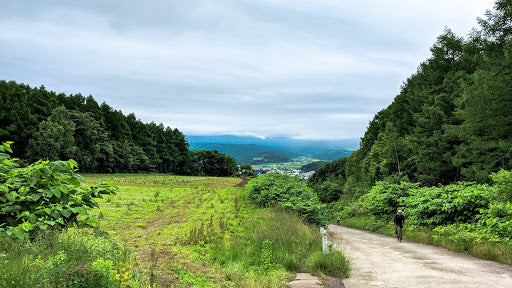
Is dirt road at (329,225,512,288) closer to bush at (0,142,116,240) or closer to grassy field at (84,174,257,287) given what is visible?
grassy field at (84,174,257,287)

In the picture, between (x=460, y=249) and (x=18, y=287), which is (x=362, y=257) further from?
(x=18, y=287)

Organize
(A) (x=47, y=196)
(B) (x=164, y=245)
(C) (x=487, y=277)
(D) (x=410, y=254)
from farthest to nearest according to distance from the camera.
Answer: (D) (x=410, y=254)
(B) (x=164, y=245)
(C) (x=487, y=277)
(A) (x=47, y=196)

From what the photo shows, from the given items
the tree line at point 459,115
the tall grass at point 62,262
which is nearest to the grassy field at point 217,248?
the tall grass at point 62,262

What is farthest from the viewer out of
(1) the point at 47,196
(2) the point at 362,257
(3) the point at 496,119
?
(3) the point at 496,119

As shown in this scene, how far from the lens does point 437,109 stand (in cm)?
3291

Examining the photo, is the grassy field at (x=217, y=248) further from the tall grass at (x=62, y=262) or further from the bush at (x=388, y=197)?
the bush at (x=388, y=197)

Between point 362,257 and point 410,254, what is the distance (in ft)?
7.74

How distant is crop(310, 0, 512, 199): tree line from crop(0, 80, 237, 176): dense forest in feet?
123

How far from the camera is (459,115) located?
2673 centimetres

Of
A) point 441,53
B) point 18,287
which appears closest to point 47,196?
point 18,287

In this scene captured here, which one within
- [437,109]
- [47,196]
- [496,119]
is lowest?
[47,196]

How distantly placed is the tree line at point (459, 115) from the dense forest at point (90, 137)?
3760 cm

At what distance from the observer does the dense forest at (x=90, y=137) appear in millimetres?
50531

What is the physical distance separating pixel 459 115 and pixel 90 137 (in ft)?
204
